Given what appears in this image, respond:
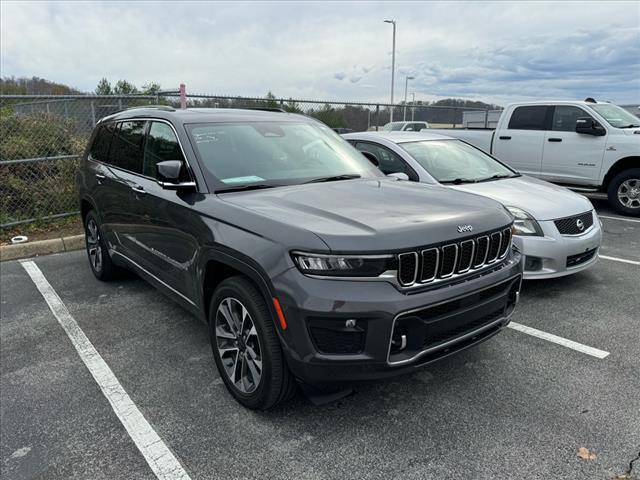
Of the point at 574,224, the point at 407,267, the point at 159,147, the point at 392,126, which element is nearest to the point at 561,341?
the point at 574,224

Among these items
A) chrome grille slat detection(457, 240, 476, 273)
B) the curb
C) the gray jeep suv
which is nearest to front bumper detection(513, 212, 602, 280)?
the gray jeep suv

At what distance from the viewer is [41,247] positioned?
685 centimetres

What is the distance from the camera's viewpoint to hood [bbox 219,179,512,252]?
8.14 feet

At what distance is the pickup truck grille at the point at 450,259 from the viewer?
8.27 ft

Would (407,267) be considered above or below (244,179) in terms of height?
below

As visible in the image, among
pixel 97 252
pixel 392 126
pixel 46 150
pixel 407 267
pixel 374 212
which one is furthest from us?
pixel 392 126

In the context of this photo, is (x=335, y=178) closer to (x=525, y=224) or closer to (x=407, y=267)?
(x=407, y=267)

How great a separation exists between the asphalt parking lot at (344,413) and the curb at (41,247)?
2705 mm

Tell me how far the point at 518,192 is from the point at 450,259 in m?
2.97

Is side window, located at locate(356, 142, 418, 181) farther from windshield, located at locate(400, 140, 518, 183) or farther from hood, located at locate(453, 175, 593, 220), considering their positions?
hood, located at locate(453, 175, 593, 220)

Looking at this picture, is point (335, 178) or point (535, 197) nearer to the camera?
point (335, 178)

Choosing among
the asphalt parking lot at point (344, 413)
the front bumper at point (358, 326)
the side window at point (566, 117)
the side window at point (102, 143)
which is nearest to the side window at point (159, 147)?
the side window at point (102, 143)

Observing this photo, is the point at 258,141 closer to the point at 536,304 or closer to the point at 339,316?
the point at 339,316

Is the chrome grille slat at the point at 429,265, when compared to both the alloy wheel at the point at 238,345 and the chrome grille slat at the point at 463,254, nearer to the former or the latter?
the chrome grille slat at the point at 463,254
